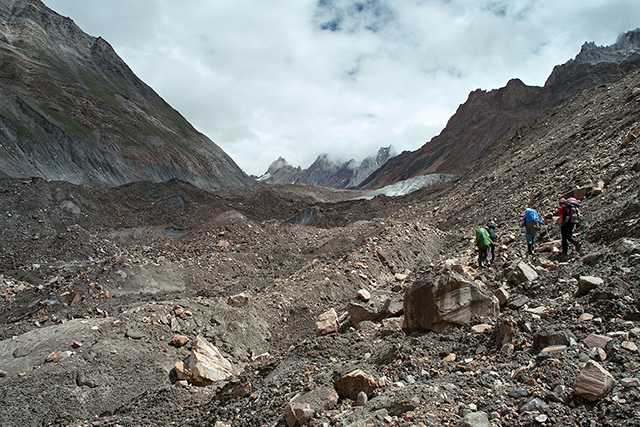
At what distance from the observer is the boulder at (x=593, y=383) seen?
2.97 meters

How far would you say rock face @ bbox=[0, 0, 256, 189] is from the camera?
3391cm

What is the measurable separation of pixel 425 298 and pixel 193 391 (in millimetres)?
3802

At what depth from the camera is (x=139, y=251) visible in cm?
1581

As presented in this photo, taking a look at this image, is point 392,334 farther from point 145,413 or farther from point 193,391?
point 145,413

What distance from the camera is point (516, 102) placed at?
7319 centimetres

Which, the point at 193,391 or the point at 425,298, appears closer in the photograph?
the point at 425,298

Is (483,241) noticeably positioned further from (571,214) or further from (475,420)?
(475,420)

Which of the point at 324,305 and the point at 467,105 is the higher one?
the point at 467,105

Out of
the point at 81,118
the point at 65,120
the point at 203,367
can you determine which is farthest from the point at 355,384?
the point at 81,118

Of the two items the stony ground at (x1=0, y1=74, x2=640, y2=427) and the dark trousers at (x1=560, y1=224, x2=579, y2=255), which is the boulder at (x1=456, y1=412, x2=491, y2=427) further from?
the dark trousers at (x1=560, y1=224, x2=579, y2=255)

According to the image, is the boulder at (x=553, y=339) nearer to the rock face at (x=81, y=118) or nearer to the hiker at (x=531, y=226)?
the hiker at (x=531, y=226)

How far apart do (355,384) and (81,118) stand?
4626 cm

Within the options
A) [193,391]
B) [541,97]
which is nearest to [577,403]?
[193,391]

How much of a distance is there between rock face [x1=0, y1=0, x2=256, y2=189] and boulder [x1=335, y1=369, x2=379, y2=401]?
31497 millimetres
